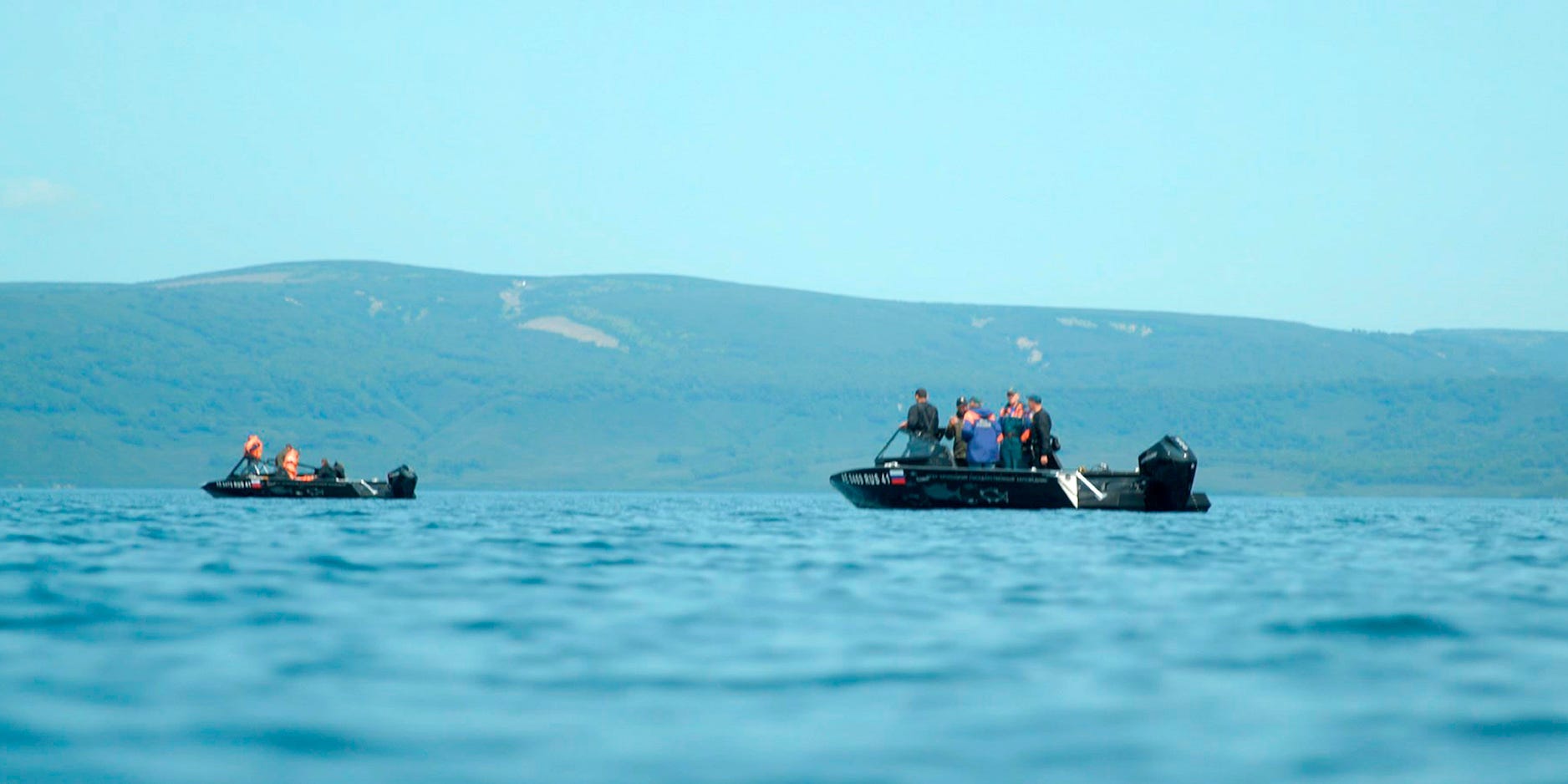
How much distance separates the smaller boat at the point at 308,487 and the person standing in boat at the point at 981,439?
1749 cm

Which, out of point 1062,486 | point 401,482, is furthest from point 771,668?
point 401,482

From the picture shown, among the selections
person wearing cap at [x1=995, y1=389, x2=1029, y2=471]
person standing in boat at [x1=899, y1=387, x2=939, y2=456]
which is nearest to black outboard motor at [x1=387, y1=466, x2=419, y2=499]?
person standing in boat at [x1=899, y1=387, x2=939, y2=456]

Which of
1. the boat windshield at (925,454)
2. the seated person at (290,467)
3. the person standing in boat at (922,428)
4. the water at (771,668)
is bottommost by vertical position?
the water at (771,668)

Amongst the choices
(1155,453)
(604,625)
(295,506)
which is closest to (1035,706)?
(604,625)

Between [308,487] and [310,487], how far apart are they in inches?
2.7

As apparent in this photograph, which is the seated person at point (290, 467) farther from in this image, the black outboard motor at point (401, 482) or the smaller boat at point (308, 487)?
the black outboard motor at point (401, 482)

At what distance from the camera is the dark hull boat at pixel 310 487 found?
47781mm

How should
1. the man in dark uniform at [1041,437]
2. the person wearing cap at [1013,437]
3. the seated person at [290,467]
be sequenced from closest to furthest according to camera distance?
the man in dark uniform at [1041,437] < the person wearing cap at [1013,437] < the seated person at [290,467]

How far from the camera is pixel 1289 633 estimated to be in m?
11.4

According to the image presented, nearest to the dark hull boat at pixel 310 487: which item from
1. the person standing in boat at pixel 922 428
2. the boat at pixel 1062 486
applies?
the person standing in boat at pixel 922 428

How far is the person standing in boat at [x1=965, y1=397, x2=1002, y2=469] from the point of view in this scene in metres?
34.2

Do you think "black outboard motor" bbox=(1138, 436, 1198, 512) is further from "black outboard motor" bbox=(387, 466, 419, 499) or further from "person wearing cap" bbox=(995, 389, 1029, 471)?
"black outboard motor" bbox=(387, 466, 419, 499)

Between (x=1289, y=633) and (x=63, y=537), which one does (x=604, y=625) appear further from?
(x=63, y=537)

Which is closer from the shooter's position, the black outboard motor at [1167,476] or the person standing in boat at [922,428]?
the black outboard motor at [1167,476]
